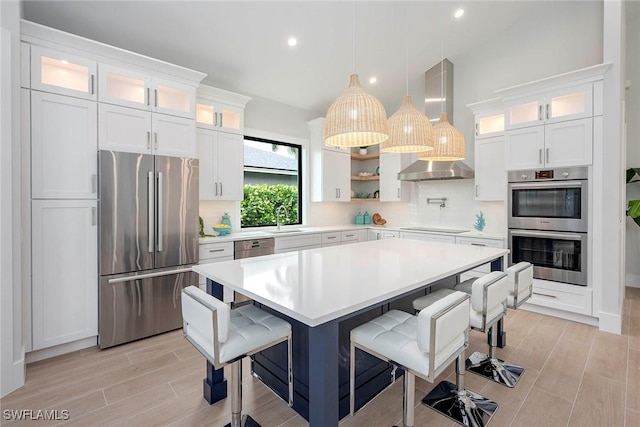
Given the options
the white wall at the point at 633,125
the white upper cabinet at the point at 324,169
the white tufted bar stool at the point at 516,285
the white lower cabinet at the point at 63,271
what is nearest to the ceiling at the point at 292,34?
the white upper cabinet at the point at 324,169

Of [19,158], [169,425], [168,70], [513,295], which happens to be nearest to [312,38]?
[168,70]

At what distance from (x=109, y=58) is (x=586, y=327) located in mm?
5379

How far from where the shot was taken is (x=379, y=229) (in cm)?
527

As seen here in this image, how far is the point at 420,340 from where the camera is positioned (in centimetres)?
137

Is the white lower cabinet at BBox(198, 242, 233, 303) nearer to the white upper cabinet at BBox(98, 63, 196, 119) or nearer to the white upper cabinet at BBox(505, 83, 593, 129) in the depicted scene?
the white upper cabinet at BBox(98, 63, 196, 119)

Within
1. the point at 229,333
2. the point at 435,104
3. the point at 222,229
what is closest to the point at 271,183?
the point at 222,229

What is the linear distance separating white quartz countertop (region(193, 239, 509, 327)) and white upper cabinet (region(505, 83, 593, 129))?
6.18ft

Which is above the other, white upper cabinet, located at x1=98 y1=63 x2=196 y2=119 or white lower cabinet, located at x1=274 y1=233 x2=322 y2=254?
white upper cabinet, located at x1=98 y1=63 x2=196 y2=119

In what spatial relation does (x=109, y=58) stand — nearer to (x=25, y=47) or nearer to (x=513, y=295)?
(x=25, y=47)

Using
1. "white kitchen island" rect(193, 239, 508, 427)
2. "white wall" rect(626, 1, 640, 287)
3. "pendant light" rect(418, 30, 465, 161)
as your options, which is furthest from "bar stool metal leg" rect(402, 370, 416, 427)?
"white wall" rect(626, 1, 640, 287)

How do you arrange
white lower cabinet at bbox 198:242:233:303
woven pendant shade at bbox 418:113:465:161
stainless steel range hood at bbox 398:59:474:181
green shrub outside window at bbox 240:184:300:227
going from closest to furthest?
woven pendant shade at bbox 418:113:465:161
white lower cabinet at bbox 198:242:233:303
stainless steel range hood at bbox 398:59:474:181
green shrub outside window at bbox 240:184:300:227

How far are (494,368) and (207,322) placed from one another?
2.20 meters

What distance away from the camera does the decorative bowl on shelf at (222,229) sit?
3.88 m

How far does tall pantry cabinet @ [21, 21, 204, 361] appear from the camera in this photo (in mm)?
2445
